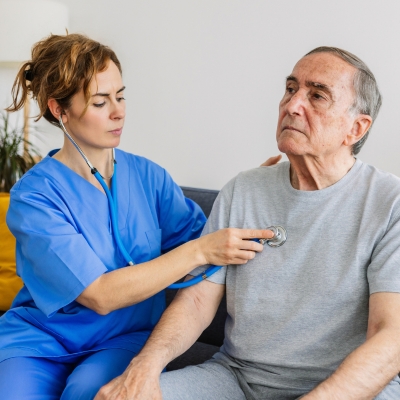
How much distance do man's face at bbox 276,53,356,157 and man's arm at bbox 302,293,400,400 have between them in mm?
434

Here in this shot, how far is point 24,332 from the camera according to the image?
1.66 metres

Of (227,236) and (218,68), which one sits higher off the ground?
(218,68)

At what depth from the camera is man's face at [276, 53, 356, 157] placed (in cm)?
152

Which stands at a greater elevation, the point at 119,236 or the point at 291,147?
the point at 291,147

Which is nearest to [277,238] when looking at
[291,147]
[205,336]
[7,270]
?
[291,147]

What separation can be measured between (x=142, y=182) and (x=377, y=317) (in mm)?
816

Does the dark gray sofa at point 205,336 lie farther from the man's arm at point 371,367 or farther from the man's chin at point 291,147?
the man's arm at point 371,367

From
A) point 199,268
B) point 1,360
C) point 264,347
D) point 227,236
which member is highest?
point 227,236

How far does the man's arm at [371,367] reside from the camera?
1.29 metres

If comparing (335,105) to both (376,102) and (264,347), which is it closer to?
(376,102)

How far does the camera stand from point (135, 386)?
1402 millimetres

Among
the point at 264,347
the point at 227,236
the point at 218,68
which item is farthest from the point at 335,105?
the point at 218,68

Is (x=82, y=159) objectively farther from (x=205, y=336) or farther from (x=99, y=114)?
(x=205, y=336)

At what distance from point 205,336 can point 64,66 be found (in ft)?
3.36
